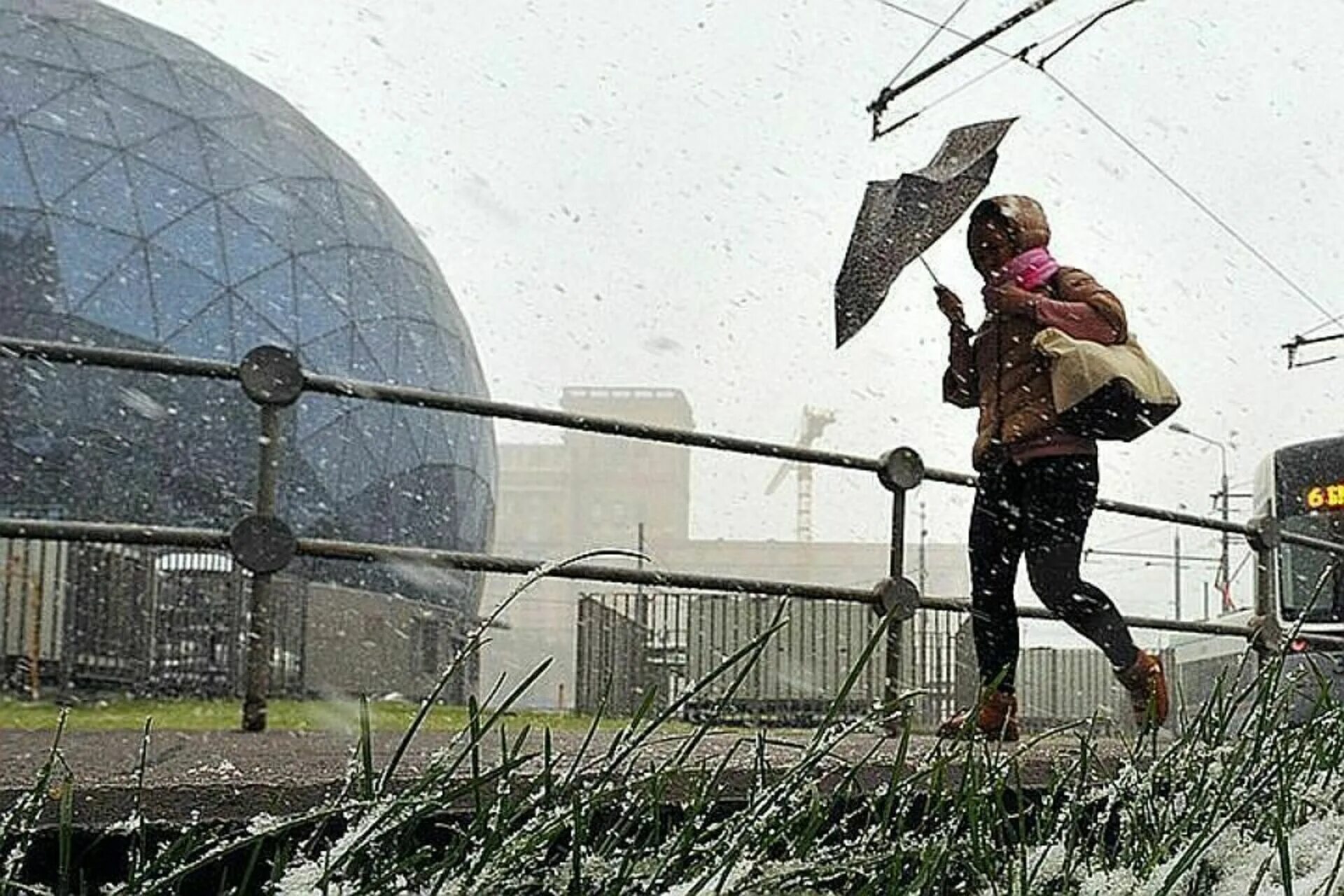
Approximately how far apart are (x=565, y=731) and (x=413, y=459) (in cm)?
1860

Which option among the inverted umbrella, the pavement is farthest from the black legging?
the pavement

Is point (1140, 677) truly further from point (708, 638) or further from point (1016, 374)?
point (708, 638)

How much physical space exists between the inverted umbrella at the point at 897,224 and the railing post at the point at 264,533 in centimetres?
123

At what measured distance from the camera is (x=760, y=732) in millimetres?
1577

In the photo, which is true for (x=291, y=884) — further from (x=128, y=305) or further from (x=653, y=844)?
(x=128, y=305)

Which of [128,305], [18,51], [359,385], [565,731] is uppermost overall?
[18,51]

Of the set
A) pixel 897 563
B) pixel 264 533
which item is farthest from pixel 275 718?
pixel 897 563

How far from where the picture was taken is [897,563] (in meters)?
4.57

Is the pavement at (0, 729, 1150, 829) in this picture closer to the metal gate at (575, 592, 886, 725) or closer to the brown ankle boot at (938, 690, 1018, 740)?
the brown ankle boot at (938, 690, 1018, 740)

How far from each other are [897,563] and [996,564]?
2.18 feet

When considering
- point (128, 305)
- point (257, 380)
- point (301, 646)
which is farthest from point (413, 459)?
point (257, 380)

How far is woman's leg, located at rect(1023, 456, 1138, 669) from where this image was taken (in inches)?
147

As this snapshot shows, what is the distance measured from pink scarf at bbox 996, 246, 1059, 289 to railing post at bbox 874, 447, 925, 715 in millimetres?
851

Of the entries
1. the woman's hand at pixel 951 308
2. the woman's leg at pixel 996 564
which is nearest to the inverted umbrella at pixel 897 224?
the woman's hand at pixel 951 308
